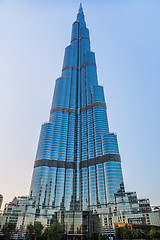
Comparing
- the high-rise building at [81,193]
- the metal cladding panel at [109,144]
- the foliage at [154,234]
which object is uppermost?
the metal cladding panel at [109,144]

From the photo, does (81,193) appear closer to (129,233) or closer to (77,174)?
(77,174)

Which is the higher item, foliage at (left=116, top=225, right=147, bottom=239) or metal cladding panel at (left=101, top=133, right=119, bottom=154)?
metal cladding panel at (left=101, top=133, right=119, bottom=154)

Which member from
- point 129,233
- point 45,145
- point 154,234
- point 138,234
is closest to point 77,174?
point 45,145

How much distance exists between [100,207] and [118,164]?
42083 mm

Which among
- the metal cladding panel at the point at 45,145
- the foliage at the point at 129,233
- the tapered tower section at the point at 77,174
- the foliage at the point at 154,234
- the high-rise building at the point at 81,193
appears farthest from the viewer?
the metal cladding panel at the point at 45,145

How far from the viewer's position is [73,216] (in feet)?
404

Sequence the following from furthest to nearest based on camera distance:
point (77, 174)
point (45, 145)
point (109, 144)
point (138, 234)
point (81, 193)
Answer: point (45, 145), point (77, 174), point (109, 144), point (81, 193), point (138, 234)

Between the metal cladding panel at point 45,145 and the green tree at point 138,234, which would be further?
the metal cladding panel at point 45,145

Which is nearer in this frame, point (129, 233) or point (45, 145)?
point (129, 233)

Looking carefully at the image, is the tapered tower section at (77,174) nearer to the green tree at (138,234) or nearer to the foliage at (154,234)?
the green tree at (138,234)

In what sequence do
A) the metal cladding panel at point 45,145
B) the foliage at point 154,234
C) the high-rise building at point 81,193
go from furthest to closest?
the metal cladding panel at point 45,145 → the high-rise building at point 81,193 → the foliage at point 154,234

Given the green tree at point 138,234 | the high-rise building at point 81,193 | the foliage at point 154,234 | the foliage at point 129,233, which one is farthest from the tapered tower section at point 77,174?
the foliage at point 154,234

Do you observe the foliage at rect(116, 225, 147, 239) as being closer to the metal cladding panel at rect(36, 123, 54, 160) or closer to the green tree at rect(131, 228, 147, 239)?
the green tree at rect(131, 228, 147, 239)

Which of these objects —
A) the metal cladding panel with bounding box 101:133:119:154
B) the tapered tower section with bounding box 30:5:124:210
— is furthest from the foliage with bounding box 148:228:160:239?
the metal cladding panel with bounding box 101:133:119:154
